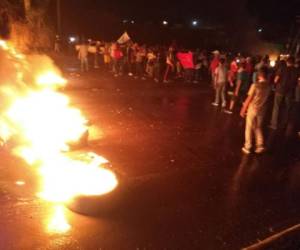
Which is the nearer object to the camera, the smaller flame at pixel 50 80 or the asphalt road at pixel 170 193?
the asphalt road at pixel 170 193

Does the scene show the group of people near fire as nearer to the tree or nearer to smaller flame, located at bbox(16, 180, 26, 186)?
the tree

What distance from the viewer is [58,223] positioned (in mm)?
4855

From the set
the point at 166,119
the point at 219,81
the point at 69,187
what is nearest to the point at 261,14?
the point at 219,81

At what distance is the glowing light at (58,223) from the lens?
470 cm

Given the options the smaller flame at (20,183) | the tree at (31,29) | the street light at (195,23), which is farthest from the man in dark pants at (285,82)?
the street light at (195,23)

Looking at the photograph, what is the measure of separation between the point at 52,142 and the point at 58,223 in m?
2.92

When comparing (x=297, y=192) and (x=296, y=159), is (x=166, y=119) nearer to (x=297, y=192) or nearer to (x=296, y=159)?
(x=296, y=159)

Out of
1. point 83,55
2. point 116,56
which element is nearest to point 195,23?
point 116,56

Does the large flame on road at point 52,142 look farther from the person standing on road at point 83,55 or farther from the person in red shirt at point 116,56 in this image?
the person in red shirt at point 116,56

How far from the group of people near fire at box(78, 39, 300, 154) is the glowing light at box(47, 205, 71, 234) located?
497 centimetres

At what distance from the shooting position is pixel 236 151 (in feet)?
27.5

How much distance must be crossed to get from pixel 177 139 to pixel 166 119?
189 centimetres

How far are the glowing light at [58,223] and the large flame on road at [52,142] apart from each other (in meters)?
0.32

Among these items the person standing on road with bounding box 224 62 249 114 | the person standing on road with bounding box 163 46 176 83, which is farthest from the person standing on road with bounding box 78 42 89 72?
the person standing on road with bounding box 224 62 249 114
